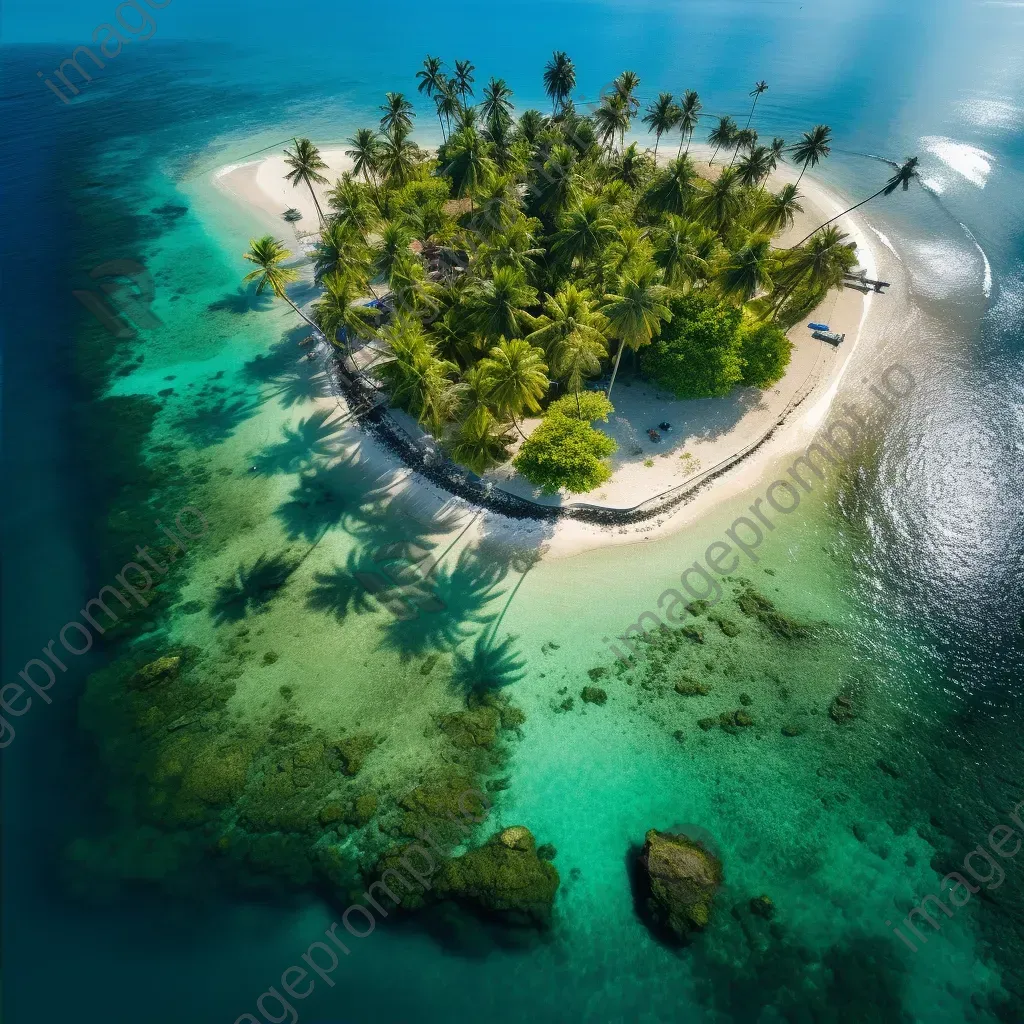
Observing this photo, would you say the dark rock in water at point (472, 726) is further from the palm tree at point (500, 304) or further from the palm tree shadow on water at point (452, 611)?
the palm tree at point (500, 304)

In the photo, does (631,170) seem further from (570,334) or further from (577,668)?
(577,668)

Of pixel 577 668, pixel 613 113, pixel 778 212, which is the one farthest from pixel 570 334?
pixel 613 113

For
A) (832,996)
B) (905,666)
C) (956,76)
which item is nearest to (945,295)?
(905,666)

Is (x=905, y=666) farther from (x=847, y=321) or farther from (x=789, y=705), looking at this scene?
(x=847, y=321)

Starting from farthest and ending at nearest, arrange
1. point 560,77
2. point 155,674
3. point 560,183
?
point 560,77
point 560,183
point 155,674

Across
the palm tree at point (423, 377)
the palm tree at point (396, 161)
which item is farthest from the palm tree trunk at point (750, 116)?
the palm tree at point (423, 377)

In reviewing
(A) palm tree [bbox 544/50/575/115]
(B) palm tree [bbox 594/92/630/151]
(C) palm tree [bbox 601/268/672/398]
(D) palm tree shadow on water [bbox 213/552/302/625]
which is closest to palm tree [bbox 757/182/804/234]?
(B) palm tree [bbox 594/92/630/151]
